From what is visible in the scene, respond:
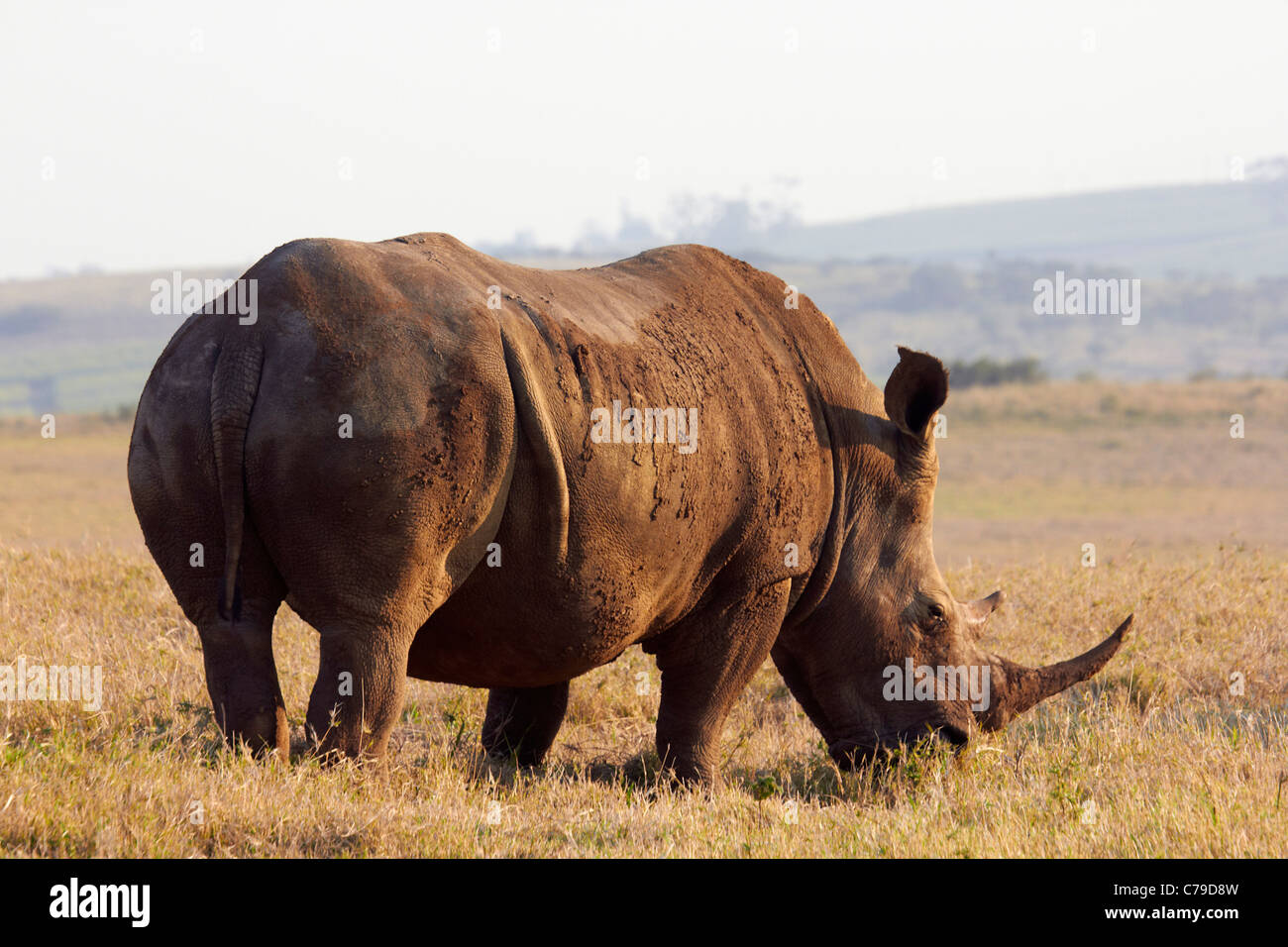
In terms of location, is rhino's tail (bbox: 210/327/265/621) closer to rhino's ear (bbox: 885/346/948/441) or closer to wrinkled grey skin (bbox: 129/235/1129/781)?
wrinkled grey skin (bbox: 129/235/1129/781)

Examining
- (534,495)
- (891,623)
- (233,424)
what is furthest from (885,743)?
(233,424)

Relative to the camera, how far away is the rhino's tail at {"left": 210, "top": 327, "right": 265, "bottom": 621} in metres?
4.71

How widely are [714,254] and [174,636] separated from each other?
4.07m

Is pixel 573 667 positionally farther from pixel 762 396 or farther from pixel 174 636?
pixel 174 636

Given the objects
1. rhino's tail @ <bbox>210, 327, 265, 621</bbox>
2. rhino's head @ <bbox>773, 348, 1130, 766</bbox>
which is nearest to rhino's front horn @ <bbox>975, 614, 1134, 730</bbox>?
rhino's head @ <bbox>773, 348, 1130, 766</bbox>

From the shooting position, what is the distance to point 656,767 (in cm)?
675

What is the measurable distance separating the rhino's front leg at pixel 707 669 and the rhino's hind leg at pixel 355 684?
5.75ft

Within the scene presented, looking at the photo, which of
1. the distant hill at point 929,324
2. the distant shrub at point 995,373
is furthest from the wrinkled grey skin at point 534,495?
the distant hill at point 929,324

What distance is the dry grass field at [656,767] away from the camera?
187 inches

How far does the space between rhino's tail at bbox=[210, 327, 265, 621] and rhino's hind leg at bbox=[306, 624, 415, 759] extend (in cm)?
41

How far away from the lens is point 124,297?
12350 centimetres

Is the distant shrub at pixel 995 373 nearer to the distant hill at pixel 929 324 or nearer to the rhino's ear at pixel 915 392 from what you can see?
the rhino's ear at pixel 915 392

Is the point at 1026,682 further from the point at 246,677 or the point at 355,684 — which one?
the point at 246,677
